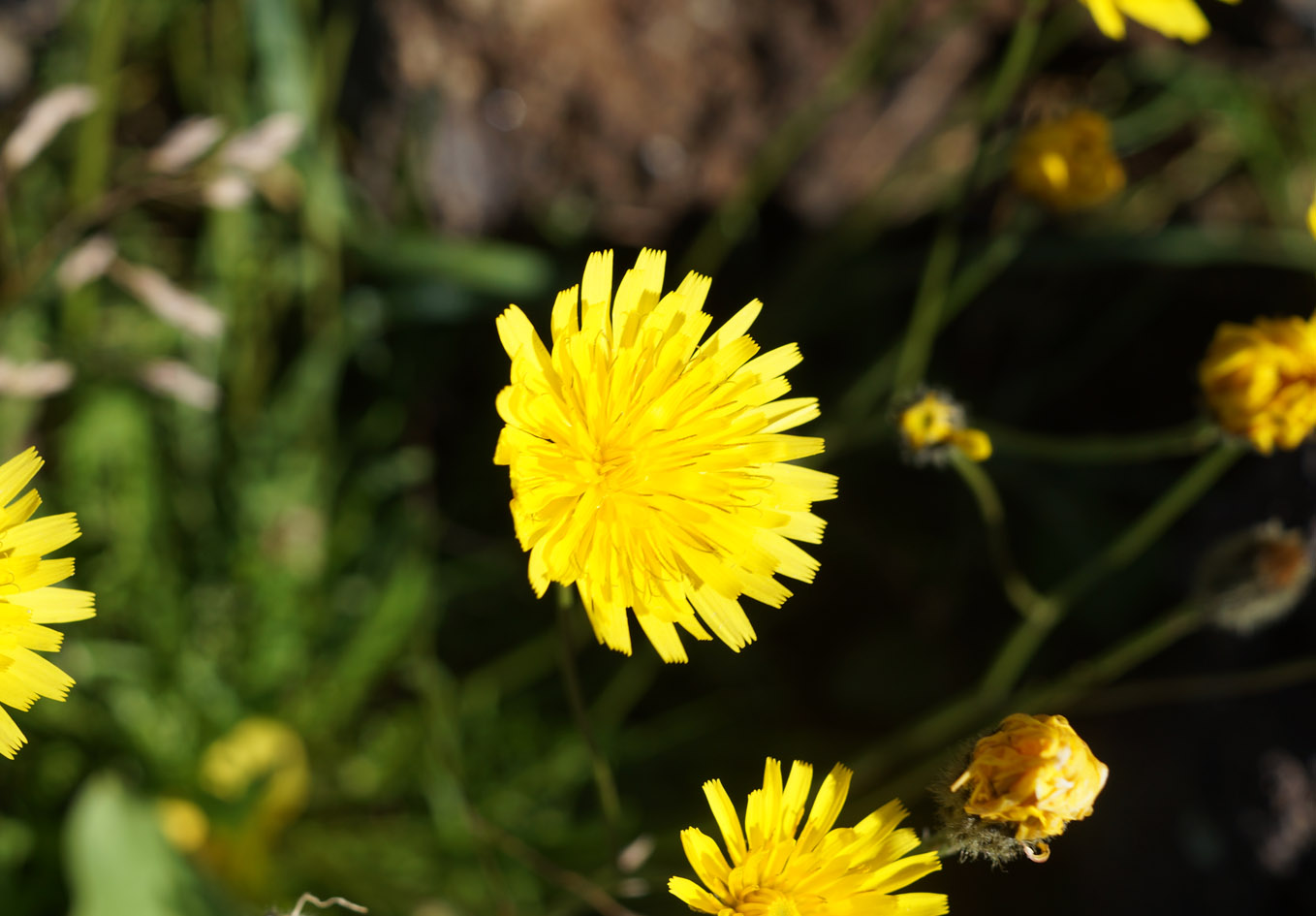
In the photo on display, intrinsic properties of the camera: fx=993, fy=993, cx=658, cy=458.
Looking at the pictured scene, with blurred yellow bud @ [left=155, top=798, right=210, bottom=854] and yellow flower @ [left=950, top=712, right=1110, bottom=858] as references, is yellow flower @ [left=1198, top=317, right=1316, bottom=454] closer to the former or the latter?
yellow flower @ [left=950, top=712, right=1110, bottom=858]

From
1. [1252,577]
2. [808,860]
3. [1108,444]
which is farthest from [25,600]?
[1252,577]

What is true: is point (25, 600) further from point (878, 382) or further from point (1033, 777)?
point (878, 382)

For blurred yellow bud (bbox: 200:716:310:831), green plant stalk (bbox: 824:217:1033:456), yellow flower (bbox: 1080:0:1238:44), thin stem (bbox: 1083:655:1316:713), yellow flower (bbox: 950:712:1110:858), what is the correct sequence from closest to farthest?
yellow flower (bbox: 950:712:1110:858) → yellow flower (bbox: 1080:0:1238:44) → thin stem (bbox: 1083:655:1316:713) → blurred yellow bud (bbox: 200:716:310:831) → green plant stalk (bbox: 824:217:1033:456)

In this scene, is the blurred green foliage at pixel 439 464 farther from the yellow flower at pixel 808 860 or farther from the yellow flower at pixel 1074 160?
the yellow flower at pixel 808 860

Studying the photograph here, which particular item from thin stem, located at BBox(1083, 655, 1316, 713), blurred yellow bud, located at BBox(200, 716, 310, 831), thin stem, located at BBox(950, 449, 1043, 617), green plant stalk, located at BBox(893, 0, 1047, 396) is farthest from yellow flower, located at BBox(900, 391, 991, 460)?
blurred yellow bud, located at BBox(200, 716, 310, 831)

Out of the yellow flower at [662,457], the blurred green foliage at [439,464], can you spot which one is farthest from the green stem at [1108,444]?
the yellow flower at [662,457]

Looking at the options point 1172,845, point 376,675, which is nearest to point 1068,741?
point 1172,845
